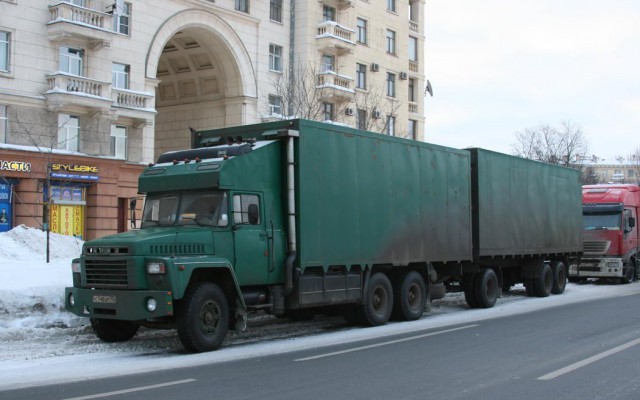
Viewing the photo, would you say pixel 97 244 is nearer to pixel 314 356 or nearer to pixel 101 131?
pixel 314 356

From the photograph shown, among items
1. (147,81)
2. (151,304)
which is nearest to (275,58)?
(147,81)

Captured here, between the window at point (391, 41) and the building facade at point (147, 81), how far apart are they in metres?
0.07

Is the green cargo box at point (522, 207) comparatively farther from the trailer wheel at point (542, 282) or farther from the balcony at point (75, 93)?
the balcony at point (75, 93)

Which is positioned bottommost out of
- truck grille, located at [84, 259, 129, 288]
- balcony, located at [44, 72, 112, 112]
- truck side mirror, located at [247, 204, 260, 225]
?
truck grille, located at [84, 259, 129, 288]

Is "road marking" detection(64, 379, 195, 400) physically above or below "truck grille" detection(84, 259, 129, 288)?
below

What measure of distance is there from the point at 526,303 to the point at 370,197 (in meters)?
7.29

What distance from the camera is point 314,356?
1039 cm

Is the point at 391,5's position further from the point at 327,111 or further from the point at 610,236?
the point at 610,236

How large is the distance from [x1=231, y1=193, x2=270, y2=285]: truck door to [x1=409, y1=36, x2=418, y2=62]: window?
41.6 meters

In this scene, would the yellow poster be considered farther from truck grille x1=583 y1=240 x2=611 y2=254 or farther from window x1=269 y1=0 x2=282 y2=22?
truck grille x1=583 y1=240 x2=611 y2=254

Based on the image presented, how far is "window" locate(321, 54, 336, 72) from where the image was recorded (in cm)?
4344

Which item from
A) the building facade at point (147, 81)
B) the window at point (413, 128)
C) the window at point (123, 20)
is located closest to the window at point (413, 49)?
the building facade at point (147, 81)

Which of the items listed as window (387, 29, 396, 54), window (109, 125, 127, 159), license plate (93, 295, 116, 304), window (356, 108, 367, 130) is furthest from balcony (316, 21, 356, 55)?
license plate (93, 295, 116, 304)

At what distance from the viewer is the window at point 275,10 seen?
137ft
